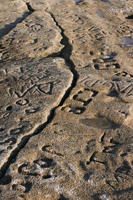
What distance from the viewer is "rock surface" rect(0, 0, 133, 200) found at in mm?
3379

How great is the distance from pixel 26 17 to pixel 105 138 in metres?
4.43

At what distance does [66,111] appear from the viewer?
437 centimetres

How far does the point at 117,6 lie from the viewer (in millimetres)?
8945

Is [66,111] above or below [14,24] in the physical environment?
above

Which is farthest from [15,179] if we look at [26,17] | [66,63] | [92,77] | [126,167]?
[26,17]

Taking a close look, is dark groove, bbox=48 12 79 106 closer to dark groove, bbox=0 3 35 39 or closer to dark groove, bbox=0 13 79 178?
dark groove, bbox=0 13 79 178

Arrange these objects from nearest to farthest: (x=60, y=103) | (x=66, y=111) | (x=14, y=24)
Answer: (x=66, y=111) → (x=60, y=103) → (x=14, y=24)

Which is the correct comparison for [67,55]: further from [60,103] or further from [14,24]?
[14,24]

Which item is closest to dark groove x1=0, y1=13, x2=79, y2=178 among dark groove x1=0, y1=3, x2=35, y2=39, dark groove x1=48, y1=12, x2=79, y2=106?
dark groove x1=48, y1=12, x2=79, y2=106

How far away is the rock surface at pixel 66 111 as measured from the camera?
3.38 meters

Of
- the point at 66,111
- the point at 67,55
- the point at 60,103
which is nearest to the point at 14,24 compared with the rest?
the point at 67,55

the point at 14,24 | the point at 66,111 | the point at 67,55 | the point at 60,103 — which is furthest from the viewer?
the point at 14,24

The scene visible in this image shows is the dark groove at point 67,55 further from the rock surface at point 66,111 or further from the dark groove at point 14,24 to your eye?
the dark groove at point 14,24

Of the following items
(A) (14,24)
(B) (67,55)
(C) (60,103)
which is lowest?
(A) (14,24)
